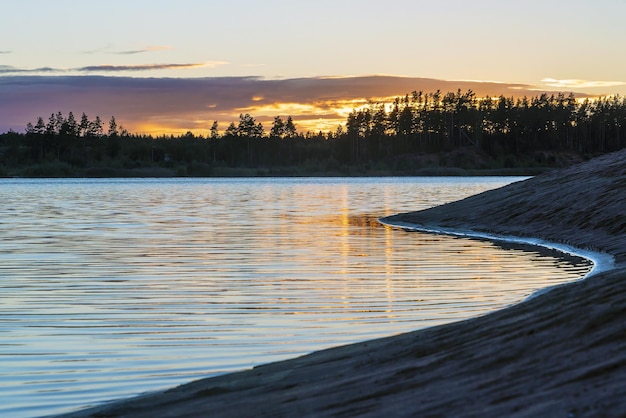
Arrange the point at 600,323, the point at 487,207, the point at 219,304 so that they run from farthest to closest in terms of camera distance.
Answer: the point at 487,207, the point at 219,304, the point at 600,323

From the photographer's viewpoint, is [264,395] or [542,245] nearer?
[264,395]

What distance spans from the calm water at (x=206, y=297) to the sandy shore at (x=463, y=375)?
1.38 m

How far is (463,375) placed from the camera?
A: 8.19 metres

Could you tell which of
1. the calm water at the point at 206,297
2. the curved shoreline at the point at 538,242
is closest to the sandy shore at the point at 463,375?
the calm water at the point at 206,297

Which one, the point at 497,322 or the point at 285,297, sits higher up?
the point at 497,322

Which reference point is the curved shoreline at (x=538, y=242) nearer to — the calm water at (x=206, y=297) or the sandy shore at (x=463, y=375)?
the calm water at (x=206, y=297)

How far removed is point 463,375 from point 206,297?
9.78 m

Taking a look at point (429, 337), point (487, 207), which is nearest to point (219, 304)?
point (429, 337)

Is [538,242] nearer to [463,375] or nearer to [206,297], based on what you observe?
[206,297]

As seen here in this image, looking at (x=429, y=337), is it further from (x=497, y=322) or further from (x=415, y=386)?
(x=415, y=386)

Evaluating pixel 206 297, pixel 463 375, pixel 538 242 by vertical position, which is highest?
pixel 463 375

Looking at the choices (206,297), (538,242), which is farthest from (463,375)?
(538,242)

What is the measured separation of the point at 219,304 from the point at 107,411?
7.55 metres

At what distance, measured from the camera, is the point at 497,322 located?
10117 mm
